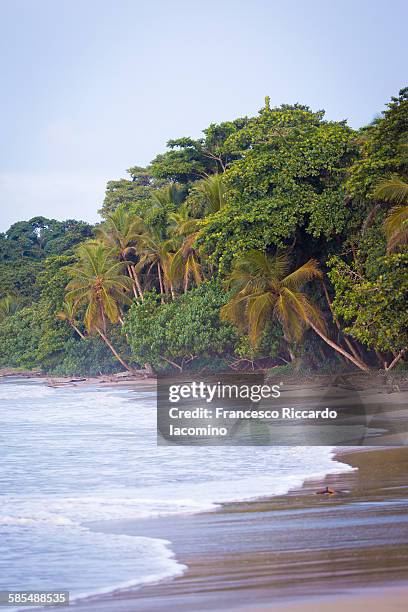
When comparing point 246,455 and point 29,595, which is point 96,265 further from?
point 29,595

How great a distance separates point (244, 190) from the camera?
1919 centimetres

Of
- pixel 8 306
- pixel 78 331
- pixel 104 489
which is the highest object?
pixel 8 306

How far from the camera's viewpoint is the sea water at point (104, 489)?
490cm

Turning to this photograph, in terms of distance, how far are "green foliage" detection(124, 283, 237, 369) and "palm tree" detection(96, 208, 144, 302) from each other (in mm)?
1660

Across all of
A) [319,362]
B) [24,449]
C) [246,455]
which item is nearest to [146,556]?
[246,455]

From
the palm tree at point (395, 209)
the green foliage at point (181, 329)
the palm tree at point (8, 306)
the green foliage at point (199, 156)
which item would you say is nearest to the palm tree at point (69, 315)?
the green foliage at point (181, 329)

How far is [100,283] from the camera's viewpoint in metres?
30.5

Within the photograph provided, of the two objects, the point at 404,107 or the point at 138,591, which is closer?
the point at 138,591

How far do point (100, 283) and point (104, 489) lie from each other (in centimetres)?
2284

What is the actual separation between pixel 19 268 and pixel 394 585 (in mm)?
48904

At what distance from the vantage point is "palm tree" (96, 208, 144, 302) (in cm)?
3027

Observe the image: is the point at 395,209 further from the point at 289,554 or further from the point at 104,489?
the point at 289,554

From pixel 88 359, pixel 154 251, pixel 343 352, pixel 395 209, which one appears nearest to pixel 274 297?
pixel 343 352

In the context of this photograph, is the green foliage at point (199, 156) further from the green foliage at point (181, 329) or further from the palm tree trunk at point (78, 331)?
the palm tree trunk at point (78, 331)
